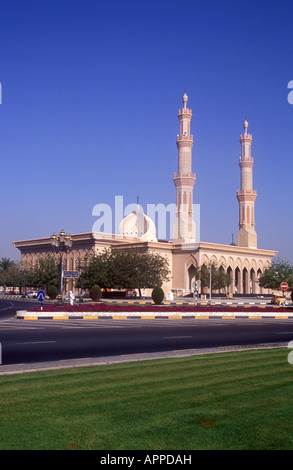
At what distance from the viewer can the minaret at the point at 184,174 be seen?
83.2 metres

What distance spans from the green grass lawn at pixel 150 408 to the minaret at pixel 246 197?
8341 centimetres

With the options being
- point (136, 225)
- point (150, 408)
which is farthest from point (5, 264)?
point (150, 408)

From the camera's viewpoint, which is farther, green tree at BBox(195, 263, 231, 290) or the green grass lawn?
green tree at BBox(195, 263, 231, 290)

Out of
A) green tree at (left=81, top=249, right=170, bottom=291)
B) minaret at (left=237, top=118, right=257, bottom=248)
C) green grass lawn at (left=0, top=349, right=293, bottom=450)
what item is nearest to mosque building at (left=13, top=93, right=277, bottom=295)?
minaret at (left=237, top=118, right=257, bottom=248)

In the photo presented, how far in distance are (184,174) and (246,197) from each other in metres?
13.8

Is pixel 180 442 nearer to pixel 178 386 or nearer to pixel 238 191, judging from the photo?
pixel 178 386

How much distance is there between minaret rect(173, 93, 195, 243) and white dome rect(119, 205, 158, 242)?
44.7 ft

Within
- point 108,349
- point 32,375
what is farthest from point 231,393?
point 108,349

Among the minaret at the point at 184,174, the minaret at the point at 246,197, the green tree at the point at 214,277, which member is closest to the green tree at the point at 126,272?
the green tree at the point at 214,277

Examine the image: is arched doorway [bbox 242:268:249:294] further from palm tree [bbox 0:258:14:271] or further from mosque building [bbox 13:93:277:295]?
palm tree [bbox 0:258:14:271]

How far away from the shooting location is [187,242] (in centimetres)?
8694

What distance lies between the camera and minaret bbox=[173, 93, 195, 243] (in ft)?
273
